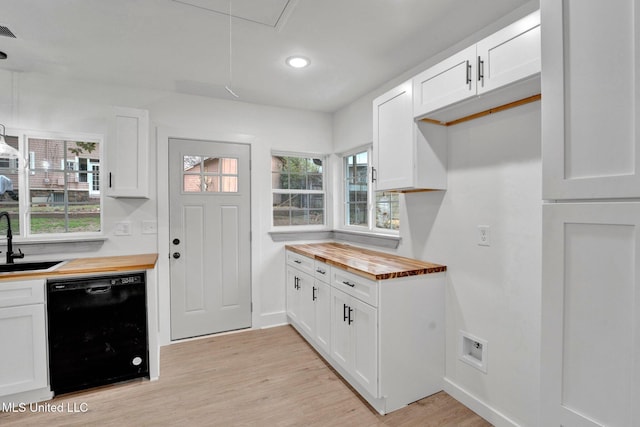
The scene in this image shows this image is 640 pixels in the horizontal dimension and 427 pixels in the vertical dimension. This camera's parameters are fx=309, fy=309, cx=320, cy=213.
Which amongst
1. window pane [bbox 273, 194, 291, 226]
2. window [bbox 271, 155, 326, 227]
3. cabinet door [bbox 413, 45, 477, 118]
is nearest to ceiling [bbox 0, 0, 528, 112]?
cabinet door [bbox 413, 45, 477, 118]

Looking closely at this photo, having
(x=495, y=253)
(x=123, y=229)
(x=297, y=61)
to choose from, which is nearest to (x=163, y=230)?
(x=123, y=229)

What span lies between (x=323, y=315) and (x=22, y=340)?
7.13 ft

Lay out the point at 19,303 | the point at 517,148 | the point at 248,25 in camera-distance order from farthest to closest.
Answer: the point at 19,303
the point at 248,25
the point at 517,148

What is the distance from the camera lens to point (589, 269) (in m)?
0.81

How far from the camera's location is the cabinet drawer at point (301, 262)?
117 inches

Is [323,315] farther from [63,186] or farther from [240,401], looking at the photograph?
[63,186]

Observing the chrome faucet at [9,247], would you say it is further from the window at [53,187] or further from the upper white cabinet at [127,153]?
the upper white cabinet at [127,153]

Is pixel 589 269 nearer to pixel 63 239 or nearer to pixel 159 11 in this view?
pixel 159 11

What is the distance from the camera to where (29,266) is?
256 centimetres

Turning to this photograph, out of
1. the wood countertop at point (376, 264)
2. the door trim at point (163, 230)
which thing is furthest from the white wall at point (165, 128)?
the wood countertop at point (376, 264)

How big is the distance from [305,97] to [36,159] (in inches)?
102

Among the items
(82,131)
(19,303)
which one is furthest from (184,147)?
(19,303)

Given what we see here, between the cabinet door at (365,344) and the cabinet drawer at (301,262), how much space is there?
0.77 meters

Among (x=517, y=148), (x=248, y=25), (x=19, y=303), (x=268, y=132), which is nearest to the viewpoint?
(x=517, y=148)
